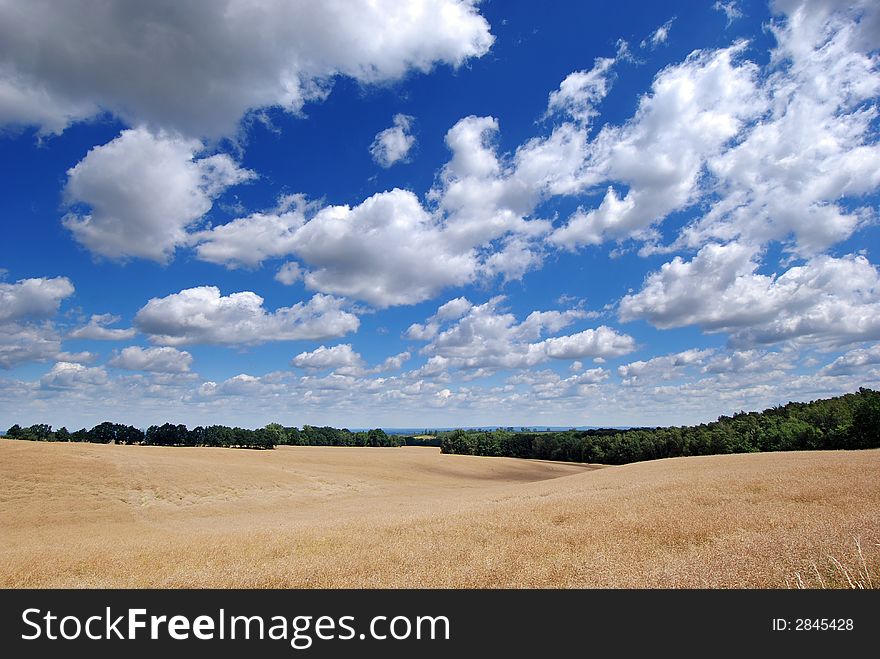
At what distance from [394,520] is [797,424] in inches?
4221

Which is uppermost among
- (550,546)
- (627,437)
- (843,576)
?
(843,576)

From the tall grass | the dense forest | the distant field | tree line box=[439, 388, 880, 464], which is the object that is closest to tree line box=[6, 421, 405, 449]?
the dense forest

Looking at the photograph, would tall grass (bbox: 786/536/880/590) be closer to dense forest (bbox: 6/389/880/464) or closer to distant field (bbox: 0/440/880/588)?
distant field (bbox: 0/440/880/588)

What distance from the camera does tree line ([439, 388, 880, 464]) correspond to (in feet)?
263

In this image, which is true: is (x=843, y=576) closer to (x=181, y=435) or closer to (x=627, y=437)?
(x=627, y=437)

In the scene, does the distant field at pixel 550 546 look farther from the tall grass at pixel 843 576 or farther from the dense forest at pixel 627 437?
the dense forest at pixel 627 437

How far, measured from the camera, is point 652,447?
357 ft

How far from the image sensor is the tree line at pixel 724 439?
3150 inches

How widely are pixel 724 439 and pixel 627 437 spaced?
69.7 ft

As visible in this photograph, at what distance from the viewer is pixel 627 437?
115 meters

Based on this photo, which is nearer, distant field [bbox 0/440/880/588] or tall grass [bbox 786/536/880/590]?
tall grass [bbox 786/536/880/590]

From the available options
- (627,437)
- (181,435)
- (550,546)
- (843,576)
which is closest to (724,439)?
(627,437)
